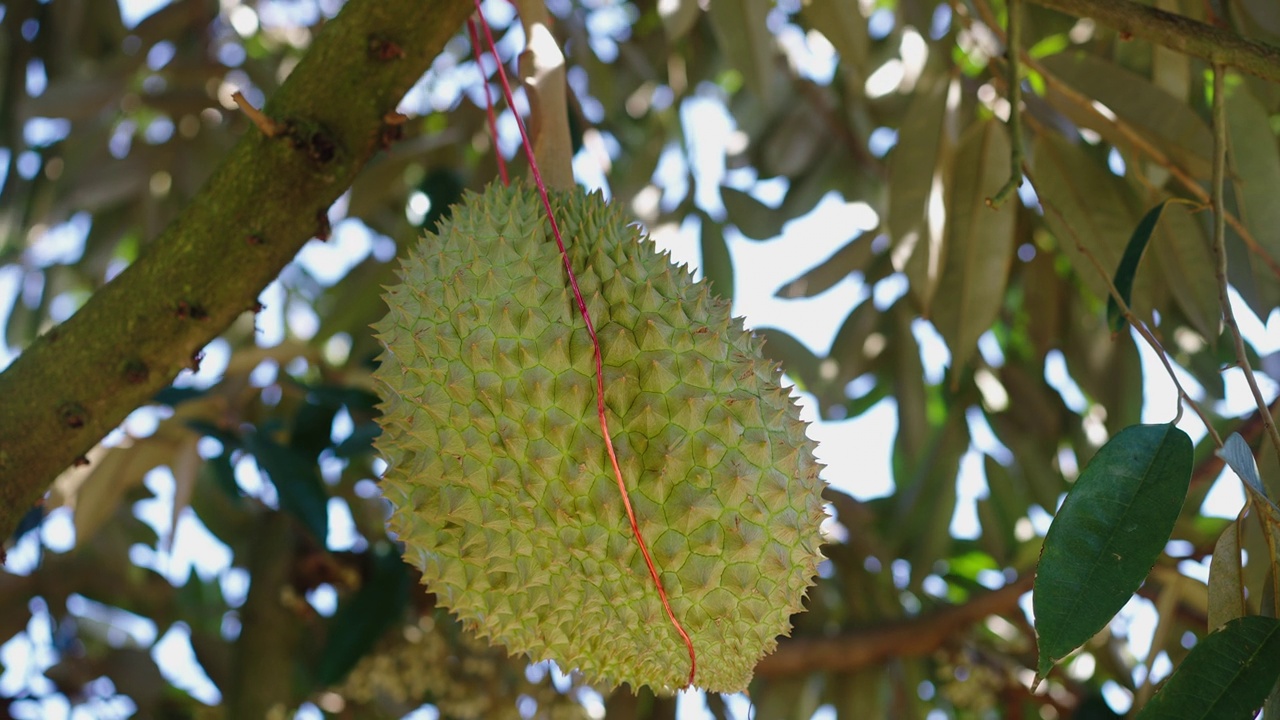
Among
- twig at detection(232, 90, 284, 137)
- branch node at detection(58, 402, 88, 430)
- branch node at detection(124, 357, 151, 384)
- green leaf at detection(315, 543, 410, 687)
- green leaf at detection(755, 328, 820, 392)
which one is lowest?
green leaf at detection(315, 543, 410, 687)

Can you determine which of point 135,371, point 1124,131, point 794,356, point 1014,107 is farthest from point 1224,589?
point 794,356

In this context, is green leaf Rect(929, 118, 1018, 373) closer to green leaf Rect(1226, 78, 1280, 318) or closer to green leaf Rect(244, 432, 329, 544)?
green leaf Rect(1226, 78, 1280, 318)

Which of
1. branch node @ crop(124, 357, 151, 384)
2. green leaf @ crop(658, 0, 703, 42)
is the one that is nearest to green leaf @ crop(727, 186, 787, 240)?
green leaf @ crop(658, 0, 703, 42)

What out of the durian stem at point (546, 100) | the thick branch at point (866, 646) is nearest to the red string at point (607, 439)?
the durian stem at point (546, 100)

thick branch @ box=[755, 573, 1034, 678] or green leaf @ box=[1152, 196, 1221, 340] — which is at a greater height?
green leaf @ box=[1152, 196, 1221, 340]

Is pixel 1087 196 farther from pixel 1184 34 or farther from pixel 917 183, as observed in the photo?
pixel 1184 34

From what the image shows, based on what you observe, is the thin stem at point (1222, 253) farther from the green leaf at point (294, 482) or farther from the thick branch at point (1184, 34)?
the green leaf at point (294, 482)

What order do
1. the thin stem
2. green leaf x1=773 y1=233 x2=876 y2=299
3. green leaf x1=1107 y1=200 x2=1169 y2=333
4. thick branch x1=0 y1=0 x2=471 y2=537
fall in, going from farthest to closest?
green leaf x1=773 y1=233 x2=876 y2=299
thick branch x1=0 y1=0 x2=471 y2=537
green leaf x1=1107 y1=200 x2=1169 y2=333
the thin stem
